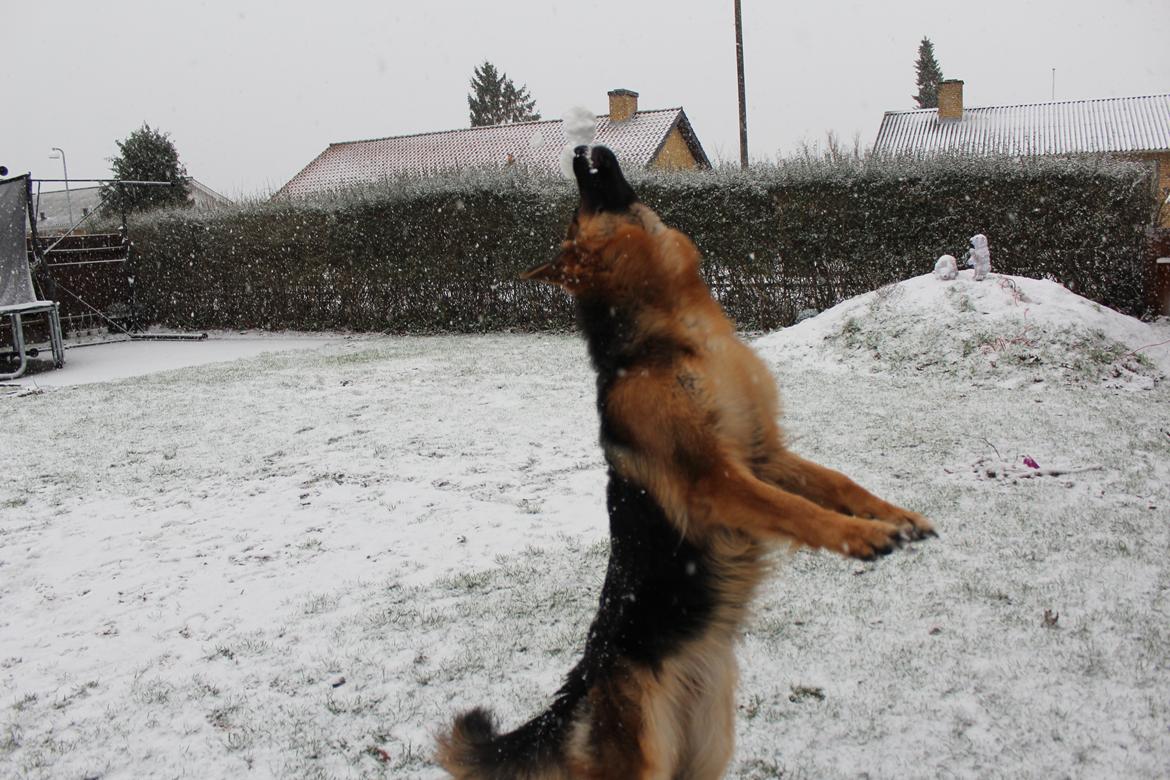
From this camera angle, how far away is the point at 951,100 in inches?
1345

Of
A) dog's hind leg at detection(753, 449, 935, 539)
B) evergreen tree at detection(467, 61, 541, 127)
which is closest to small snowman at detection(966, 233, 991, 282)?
dog's hind leg at detection(753, 449, 935, 539)

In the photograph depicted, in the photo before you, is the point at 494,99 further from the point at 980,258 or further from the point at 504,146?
the point at 980,258

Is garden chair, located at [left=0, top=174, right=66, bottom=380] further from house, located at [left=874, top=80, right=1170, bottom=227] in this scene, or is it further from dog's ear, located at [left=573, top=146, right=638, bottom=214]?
house, located at [left=874, top=80, right=1170, bottom=227]

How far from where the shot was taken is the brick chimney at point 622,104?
3088cm

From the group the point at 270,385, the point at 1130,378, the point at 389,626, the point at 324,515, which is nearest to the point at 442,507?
the point at 324,515

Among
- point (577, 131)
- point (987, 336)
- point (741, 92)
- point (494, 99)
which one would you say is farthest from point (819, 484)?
point (494, 99)

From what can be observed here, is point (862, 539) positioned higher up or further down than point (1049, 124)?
further down

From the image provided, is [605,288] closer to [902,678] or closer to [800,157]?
[902,678]

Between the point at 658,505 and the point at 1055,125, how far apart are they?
39.4 m

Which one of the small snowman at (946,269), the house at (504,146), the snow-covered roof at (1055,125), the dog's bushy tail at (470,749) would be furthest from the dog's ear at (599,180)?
the snow-covered roof at (1055,125)

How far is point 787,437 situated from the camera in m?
2.20

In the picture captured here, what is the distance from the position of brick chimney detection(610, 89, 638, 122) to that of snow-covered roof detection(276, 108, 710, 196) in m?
0.22

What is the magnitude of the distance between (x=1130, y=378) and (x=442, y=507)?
7025 millimetres

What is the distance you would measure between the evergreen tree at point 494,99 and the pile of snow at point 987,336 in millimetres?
53209
